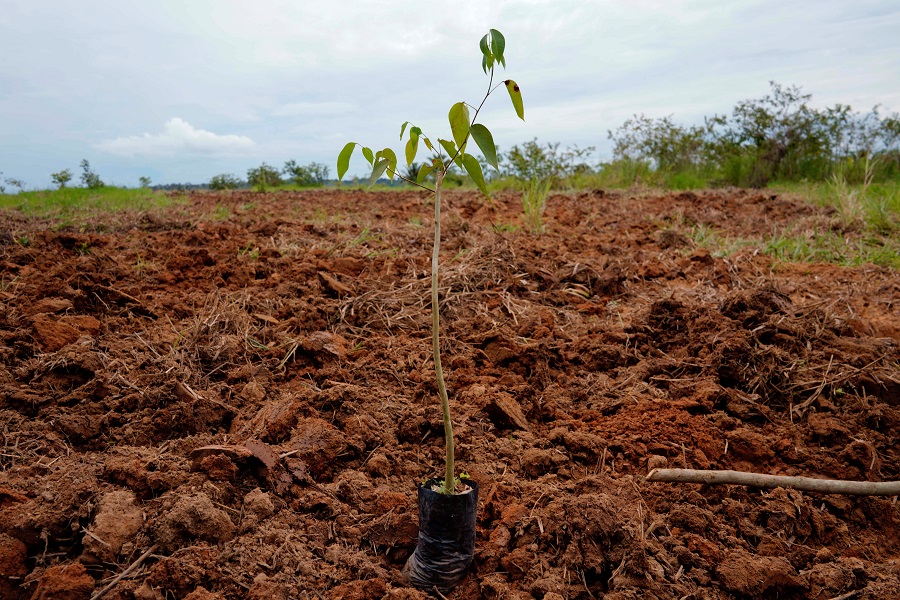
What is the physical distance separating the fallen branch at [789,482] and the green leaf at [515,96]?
1.03m

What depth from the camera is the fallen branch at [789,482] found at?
1.62 meters

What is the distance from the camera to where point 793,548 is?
162cm

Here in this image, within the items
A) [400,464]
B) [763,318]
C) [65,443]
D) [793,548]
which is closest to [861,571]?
[793,548]

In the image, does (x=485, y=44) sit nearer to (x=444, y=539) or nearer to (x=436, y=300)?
(x=436, y=300)

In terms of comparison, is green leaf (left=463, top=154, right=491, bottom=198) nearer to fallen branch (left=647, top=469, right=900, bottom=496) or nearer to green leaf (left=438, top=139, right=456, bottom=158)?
green leaf (left=438, top=139, right=456, bottom=158)

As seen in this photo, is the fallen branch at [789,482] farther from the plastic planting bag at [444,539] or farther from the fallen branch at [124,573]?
the fallen branch at [124,573]

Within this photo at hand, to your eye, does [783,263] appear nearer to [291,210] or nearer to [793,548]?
[793,548]

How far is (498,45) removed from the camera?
1198 millimetres

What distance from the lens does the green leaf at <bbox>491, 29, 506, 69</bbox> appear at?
46.9 inches

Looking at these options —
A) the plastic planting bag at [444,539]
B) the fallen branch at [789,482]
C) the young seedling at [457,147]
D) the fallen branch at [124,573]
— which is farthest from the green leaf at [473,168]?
the fallen branch at [124,573]

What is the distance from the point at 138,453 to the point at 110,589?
1.63 ft

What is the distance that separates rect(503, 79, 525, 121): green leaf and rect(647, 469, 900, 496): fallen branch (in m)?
1.03

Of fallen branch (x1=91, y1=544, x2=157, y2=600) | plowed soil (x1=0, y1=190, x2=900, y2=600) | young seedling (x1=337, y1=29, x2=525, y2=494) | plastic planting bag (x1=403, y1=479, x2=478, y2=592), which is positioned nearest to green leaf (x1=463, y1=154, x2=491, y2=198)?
young seedling (x1=337, y1=29, x2=525, y2=494)

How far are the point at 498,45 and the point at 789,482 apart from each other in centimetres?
129
